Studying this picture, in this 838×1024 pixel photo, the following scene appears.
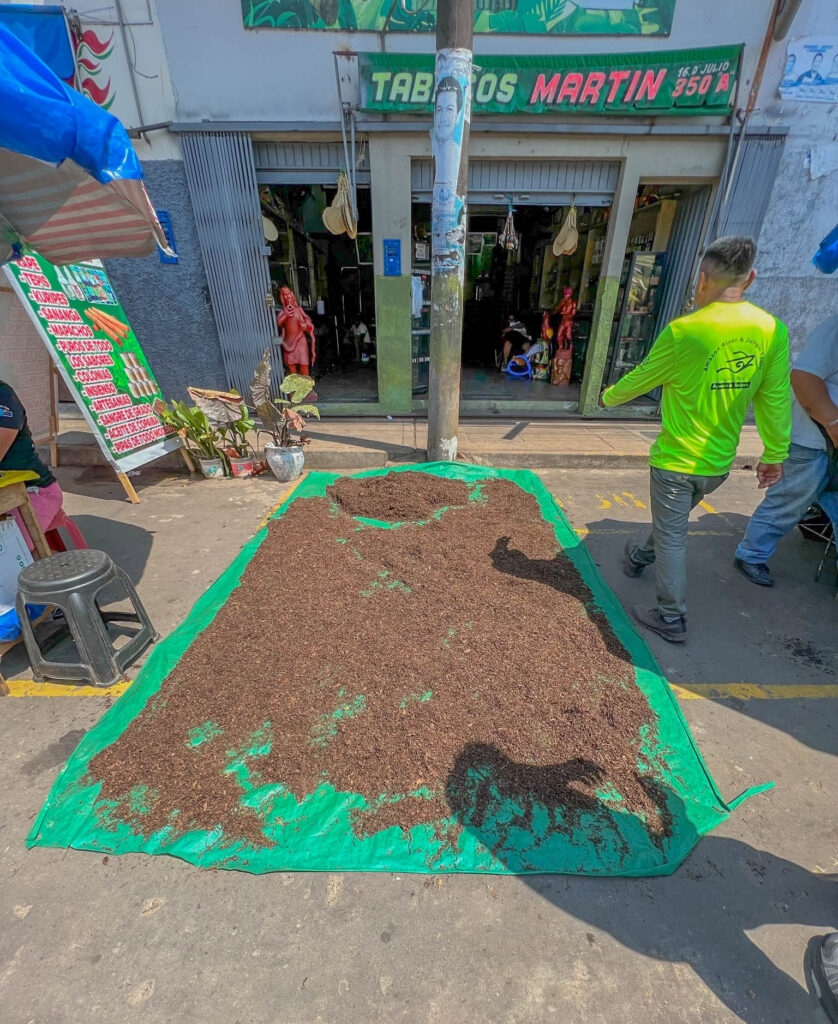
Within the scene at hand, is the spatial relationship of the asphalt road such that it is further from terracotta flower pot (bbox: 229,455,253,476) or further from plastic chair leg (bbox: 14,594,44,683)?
terracotta flower pot (bbox: 229,455,253,476)

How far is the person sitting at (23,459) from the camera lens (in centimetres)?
283

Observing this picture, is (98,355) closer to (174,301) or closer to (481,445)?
(174,301)

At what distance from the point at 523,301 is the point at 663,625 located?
10468 millimetres

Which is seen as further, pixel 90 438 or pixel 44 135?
pixel 90 438

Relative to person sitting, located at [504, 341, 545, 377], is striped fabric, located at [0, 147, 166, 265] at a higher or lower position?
higher

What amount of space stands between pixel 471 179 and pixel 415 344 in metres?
2.32

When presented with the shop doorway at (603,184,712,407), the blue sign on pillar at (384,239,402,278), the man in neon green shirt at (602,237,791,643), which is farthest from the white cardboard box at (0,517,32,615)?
the shop doorway at (603,184,712,407)

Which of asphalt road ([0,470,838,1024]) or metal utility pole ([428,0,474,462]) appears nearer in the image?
asphalt road ([0,470,838,1024])

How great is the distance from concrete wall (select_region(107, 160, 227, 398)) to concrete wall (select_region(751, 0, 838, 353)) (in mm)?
7621

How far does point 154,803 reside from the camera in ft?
6.84

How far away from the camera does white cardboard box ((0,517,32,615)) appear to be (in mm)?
2781

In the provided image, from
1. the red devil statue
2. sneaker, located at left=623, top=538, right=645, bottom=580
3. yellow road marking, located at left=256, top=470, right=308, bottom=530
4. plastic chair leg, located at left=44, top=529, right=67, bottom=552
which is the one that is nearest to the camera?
plastic chair leg, located at left=44, top=529, right=67, bottom=552

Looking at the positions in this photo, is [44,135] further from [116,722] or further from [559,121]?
[559,121]

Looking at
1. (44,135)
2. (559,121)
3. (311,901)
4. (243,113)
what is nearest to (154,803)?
(311,901)
